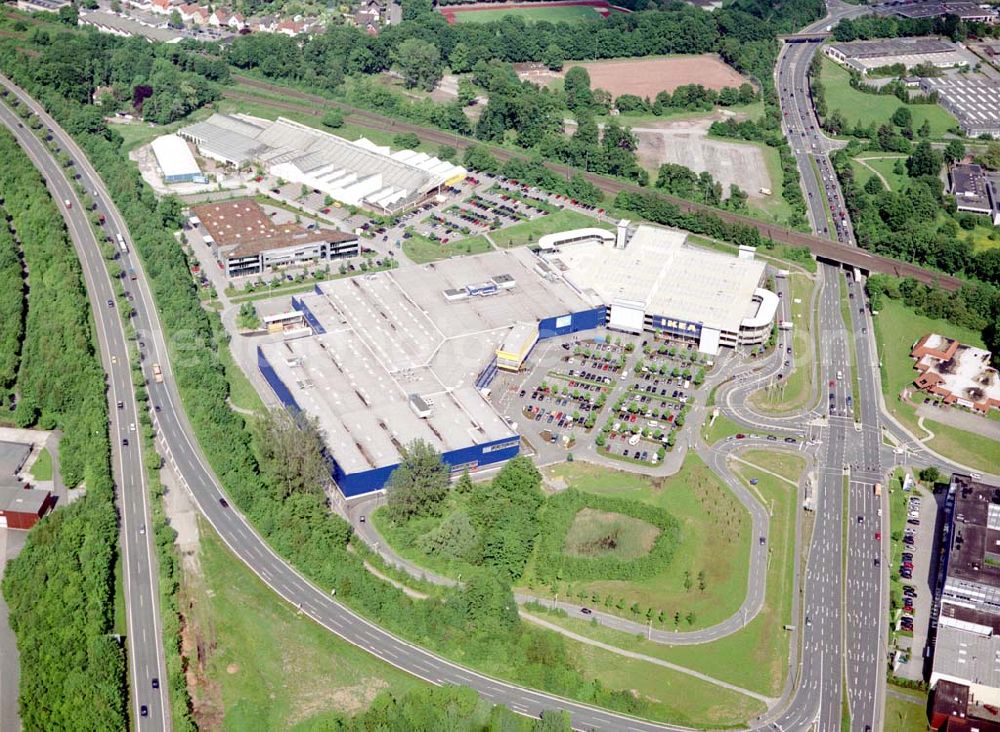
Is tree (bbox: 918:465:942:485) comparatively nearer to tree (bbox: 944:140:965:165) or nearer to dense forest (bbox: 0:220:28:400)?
tree (bbox: 944:140:965:165)

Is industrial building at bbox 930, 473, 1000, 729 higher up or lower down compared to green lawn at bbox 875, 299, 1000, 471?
higher up

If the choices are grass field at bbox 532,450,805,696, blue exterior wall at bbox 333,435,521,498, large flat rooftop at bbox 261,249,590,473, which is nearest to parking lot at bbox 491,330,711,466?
blue exterior wall at bbox 333,435,521,498

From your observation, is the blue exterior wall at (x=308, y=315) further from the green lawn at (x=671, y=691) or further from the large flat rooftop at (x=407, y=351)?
the green lawn at (x=671, y=691)

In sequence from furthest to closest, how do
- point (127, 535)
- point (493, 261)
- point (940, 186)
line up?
point (940, 186) < point (493, 261) < point (127, 535)

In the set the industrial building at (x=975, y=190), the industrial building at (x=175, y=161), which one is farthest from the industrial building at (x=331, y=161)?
the industrial building at (x=975, y=190)

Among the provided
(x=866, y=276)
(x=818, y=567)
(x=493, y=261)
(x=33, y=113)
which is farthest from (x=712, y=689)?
(x=33, y=113)

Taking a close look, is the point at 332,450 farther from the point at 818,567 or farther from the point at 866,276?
the point at 866,276
